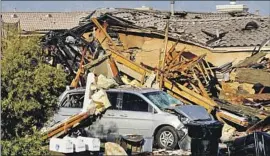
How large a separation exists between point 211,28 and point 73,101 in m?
12.8

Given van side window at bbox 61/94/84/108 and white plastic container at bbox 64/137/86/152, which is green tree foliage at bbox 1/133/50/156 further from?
van side window at bbox 61/94/84/108

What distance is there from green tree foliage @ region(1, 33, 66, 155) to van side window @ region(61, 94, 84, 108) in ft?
20.9

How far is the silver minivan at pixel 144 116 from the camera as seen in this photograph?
16500 millimetres

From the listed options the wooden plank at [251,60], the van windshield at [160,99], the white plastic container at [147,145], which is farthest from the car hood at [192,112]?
the wooden plank at [251,60]

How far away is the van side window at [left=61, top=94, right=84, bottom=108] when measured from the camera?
17.7 metres

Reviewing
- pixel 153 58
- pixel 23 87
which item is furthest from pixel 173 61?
pixel 23 87

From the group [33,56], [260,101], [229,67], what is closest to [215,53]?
[229,67]

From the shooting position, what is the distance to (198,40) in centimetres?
2736

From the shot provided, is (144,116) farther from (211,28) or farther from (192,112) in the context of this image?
(211,28)

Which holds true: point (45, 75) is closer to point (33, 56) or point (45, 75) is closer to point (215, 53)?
point (33, 56)

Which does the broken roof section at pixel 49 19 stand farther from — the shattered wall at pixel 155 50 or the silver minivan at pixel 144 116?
the silver minivan at pixel 144 116

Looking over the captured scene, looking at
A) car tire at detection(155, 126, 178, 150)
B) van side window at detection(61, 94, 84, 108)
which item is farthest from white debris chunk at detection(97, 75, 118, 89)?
car tire at detection(155, 126, 178, 150)

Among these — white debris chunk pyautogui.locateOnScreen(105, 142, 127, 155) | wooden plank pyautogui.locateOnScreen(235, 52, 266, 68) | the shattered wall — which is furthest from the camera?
the shattered wall

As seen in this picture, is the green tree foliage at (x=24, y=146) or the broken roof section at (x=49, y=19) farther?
the broken roof section at (x=49, y=19)
